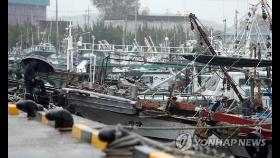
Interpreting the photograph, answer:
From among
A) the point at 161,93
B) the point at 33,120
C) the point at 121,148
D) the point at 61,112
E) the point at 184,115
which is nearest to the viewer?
the point at 121,148

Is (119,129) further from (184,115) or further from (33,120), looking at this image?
(184,115)

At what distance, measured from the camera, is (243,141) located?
1017 cm

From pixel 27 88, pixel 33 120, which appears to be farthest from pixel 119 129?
pixel 27 88

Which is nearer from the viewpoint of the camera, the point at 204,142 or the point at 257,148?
the point at 257,148

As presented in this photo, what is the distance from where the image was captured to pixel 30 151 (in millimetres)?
6730

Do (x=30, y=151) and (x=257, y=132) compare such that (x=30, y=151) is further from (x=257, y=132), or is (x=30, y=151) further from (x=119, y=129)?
(x=257, y=132)

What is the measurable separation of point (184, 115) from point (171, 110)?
354mm

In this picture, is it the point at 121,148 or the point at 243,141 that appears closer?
the point at 121,148

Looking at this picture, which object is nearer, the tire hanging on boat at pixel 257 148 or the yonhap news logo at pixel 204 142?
the tire hanging on boat at pixel 257 148

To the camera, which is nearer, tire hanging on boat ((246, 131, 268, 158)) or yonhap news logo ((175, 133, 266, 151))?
tire hanging on boat ((246, 131, 268, 158))

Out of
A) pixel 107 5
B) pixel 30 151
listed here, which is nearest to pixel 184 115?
pixel 30 151
